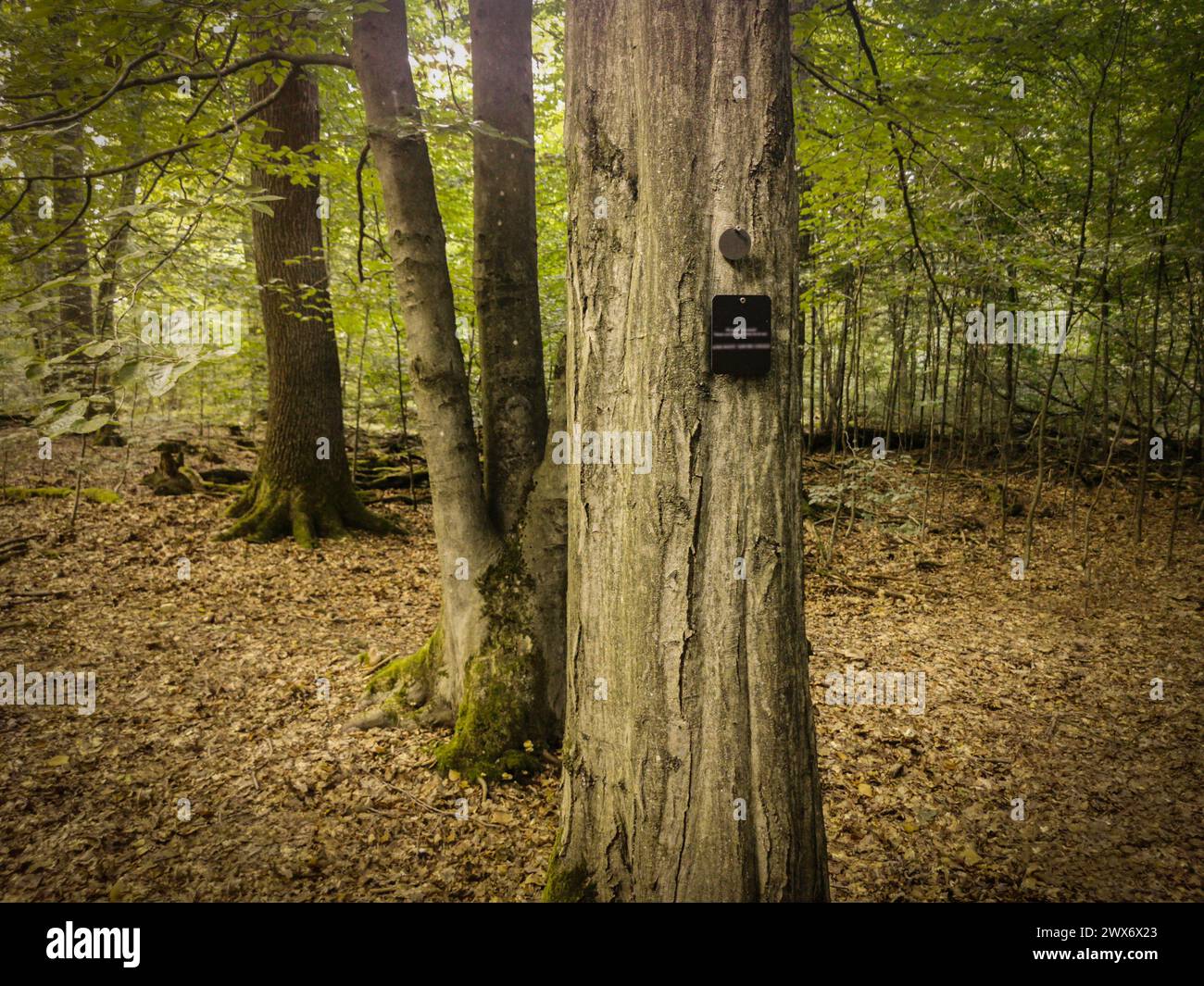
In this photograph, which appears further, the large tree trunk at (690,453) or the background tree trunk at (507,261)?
the background tree trunk at (507,261)

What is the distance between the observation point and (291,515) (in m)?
7.41

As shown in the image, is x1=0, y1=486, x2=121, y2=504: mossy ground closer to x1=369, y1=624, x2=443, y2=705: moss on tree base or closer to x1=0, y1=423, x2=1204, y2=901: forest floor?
x1=0, y1=423, x2=1204, y2=901: forest floor

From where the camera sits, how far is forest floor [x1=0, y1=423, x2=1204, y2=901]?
2857 mm

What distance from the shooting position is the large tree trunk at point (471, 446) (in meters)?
3.47

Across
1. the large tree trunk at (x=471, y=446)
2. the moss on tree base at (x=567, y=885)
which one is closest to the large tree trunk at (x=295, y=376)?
the large tree trunk at (x=471, y=446)

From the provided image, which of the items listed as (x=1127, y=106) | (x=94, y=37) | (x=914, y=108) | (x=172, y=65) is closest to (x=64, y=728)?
(x=94, y=37)

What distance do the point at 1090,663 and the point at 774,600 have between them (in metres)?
5.00

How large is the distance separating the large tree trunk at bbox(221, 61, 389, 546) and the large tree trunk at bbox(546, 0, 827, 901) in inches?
249

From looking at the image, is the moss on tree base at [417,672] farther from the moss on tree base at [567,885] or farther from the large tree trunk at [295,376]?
the large tree trunk at [295,376]

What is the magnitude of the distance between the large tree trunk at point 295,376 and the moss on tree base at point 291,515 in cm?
1

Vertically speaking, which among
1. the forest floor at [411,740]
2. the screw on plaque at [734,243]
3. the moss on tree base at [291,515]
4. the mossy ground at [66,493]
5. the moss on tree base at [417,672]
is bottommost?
the forest floor at [411,740]

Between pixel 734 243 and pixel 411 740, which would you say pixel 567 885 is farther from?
pixel 734 243

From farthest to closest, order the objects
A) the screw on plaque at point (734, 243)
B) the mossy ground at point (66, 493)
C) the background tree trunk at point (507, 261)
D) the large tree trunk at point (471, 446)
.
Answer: the mossy ground at point (66, 493) → the background tree trunk at point (507, 261) → the large tree trunk at point (471, 446) → the screw on plaque at point (734, 243)

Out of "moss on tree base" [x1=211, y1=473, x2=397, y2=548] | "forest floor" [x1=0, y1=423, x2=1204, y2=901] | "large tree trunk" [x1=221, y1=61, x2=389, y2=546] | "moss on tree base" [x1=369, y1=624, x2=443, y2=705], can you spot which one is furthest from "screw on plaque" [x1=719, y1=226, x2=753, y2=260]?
"moss on tree base" [x1=211, y1=473, x2=397, y2=548]
